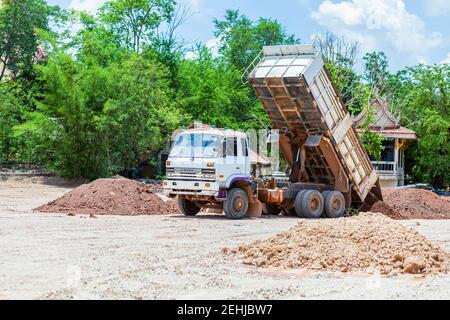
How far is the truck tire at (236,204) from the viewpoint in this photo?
67.5 feet

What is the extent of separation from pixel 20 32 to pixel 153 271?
1281 inches

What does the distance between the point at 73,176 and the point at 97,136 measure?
2182 millimetres

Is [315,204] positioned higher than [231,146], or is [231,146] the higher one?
[231,146]

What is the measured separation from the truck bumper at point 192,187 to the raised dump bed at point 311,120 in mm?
3549

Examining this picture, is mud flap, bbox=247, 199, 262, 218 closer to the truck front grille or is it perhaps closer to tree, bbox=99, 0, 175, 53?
the truck front grille

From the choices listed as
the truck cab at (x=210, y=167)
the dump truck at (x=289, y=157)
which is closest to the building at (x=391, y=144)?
the dump truck at (x=289, y=157)

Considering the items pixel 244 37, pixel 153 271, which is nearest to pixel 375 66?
pixel 244 37

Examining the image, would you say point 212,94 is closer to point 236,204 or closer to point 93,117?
point 93,117

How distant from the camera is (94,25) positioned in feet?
166

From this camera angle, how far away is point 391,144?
4416 cm

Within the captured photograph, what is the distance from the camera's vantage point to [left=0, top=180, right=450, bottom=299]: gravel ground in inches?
342

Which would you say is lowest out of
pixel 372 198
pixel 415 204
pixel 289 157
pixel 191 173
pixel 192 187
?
pixel 415 204

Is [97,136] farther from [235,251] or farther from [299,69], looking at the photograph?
[235,251]

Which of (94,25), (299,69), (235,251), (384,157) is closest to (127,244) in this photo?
(235,251)
